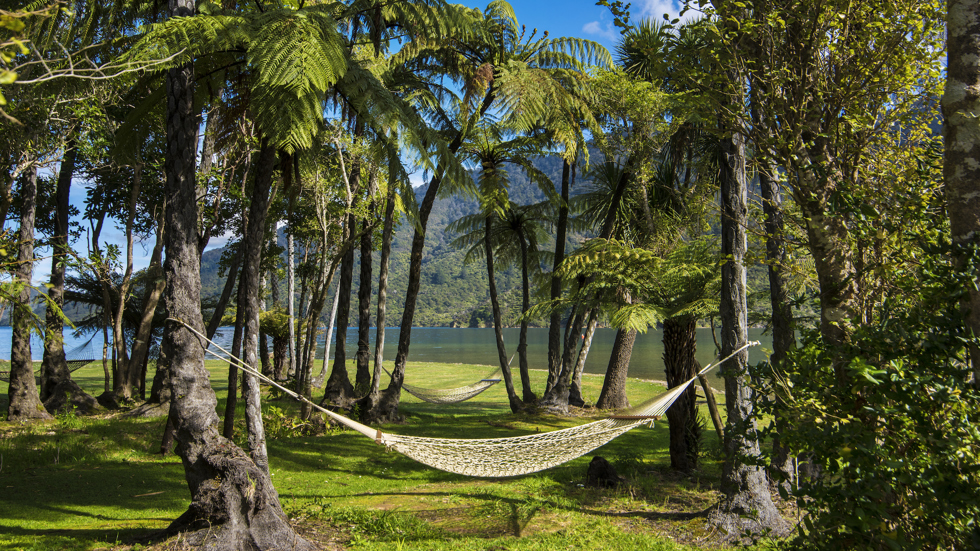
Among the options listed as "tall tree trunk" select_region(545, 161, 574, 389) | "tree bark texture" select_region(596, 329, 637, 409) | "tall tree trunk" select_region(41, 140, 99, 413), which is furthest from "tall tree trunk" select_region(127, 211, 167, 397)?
"tree bark texture" select_region(596, 329, 637, 409)

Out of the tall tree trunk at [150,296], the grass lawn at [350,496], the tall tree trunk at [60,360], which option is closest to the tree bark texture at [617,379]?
the grass lawn at [350,496]

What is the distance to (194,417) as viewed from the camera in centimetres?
317

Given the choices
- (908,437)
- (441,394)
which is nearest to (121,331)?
(441,394)

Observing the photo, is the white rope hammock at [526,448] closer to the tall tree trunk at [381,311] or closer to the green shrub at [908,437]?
the green shrub at [908,437]

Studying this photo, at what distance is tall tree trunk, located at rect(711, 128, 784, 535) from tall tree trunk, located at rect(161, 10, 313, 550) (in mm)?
2832

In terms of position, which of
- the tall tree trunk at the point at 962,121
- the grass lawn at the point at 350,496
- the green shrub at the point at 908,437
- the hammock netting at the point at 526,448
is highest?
the tall tree trunk at the point at 962,121

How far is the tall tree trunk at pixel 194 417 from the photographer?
3061mm

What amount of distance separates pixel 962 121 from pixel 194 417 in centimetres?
375

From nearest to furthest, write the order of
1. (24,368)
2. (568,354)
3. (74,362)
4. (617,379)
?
1. (24,368)
2. (568,354)
3. (617,379)
4. (74,362)

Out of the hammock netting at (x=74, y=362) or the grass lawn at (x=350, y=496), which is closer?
the grass lawn at (x=350, y=496)

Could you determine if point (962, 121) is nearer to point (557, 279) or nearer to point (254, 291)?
point (254, 291)

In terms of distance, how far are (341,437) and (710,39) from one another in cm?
655

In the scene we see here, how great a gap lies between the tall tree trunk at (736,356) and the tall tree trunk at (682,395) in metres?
1.26

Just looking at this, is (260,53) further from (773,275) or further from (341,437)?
(341,437)
